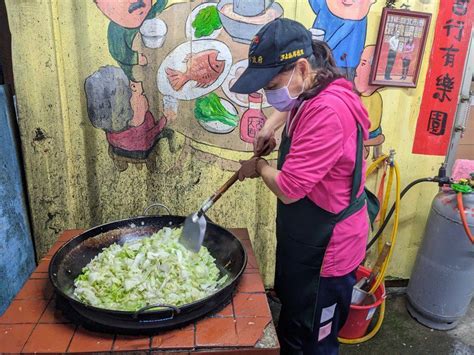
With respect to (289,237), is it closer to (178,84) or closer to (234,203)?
(234,203)

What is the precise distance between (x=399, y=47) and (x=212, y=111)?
1.72 metres

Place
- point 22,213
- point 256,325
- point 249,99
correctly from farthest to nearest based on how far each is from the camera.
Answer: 1. point 249,99
2. point 22,213
3. point 256,325

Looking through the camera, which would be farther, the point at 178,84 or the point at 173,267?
the point at 178,84

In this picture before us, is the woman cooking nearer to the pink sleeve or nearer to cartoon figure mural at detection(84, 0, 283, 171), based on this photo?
the pink sleeve

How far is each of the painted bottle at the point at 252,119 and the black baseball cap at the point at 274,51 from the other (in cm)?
129

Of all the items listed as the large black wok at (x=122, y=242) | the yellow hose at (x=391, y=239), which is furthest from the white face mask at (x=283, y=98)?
the yellow hose at (x=391, y=239)

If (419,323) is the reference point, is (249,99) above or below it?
above

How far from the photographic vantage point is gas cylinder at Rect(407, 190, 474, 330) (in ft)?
10.6

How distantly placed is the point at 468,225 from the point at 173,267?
2.54 meters

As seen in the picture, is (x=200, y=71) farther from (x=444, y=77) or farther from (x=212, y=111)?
(x=444, y=77)

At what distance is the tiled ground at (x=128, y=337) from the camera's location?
1698 millimetres

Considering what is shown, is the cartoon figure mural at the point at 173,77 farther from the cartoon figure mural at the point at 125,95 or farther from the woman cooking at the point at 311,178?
the woman cooking at the point at 311,178

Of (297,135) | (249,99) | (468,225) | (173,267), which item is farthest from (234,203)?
(468,225)

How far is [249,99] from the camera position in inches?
125
